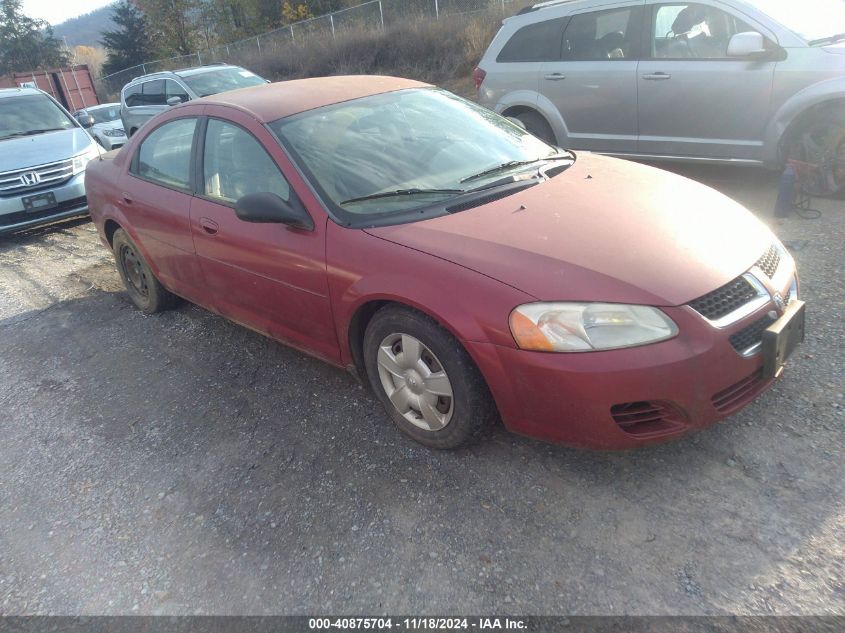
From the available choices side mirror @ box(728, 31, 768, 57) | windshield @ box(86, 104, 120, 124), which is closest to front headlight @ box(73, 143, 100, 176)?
side mirror @ box(728, 31, 768, 57)

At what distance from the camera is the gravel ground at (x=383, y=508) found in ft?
7.52

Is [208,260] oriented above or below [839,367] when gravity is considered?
above

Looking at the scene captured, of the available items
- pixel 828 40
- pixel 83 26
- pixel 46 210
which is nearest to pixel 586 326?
pixel 828 40

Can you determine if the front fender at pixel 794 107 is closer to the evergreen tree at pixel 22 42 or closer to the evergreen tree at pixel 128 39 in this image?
the evergreen tree at pixel 128 39

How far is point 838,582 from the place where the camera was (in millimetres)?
2137

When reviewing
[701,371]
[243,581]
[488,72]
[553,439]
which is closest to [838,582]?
[701,371]

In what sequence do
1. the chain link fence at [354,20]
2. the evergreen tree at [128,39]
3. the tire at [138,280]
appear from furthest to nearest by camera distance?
1. the evergreen tree at [128,39]
2. the chain link fence at [354,20]
3. the tire at [138,280]

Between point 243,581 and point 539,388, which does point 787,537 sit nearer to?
point 539,388

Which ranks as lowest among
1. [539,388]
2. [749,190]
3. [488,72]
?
[749,190]

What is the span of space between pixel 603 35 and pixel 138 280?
15.9 ft

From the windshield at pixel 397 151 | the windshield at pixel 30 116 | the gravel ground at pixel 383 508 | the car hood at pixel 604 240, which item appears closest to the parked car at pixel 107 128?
the windshield at pixel 30 116

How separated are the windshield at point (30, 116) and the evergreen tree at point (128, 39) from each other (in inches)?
1384

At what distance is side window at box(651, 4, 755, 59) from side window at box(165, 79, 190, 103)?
7.94m

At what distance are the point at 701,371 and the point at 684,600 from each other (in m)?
0.81
